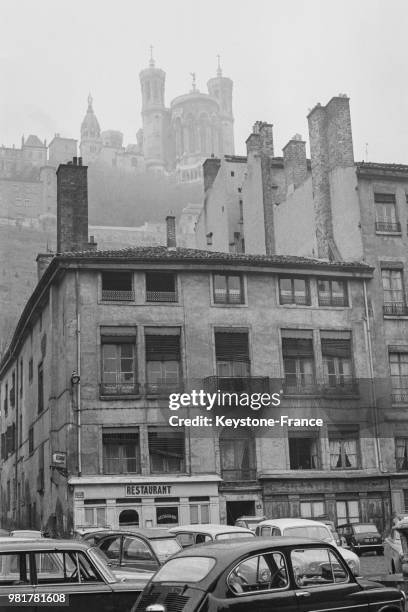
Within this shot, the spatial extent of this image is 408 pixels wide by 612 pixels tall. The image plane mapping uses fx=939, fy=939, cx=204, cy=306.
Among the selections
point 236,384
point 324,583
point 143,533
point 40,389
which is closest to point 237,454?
point 236,384

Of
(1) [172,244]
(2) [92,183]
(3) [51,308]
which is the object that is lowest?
(3) [51,308]

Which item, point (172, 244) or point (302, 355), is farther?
point (172, 244)

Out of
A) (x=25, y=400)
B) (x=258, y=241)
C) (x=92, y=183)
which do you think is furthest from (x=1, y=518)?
(x=92, y=183)

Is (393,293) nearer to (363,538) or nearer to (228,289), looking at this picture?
(228,289)

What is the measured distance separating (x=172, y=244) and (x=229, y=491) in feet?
45.5

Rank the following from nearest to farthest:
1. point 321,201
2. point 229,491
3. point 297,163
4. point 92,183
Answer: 1. point 229,491
2. point 321,201
3. point 297,163
4. point 92,183

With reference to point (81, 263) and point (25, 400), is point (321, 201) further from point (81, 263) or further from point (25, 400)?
point (25, 400)

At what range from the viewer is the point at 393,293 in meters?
43.0

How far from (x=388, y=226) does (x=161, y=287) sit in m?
11.5

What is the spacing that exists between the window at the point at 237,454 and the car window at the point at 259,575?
2763 cm

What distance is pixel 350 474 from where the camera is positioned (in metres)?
39.2

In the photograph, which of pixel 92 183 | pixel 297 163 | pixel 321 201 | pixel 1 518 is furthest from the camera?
pixel 92 183

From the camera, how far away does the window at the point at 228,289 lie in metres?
40.4

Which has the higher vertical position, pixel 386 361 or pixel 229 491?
pixel 386 361
